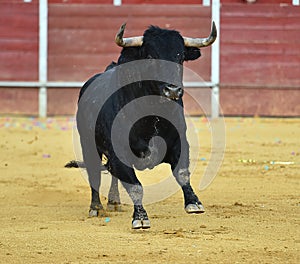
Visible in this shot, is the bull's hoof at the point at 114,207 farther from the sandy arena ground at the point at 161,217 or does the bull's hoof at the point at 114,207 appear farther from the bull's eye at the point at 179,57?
the bull's eye at the point at 179,57

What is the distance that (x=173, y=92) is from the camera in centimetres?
437

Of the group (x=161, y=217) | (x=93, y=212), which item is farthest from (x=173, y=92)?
(x=93, y=212)

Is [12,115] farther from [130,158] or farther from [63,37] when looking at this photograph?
[130,158]

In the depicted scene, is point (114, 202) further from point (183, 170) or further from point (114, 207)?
point (183, 170)

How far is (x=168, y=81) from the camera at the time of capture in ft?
14.8

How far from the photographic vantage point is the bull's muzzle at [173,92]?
4371mm

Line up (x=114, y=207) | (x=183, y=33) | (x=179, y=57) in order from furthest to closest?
(x=183, y=33), (x=114, y=207), (x=179, y=57)

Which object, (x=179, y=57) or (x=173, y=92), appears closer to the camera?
(x=173, y=92)

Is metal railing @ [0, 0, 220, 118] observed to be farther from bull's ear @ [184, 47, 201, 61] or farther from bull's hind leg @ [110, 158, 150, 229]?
bull's hind leg @ [110, 158, 150, 229]

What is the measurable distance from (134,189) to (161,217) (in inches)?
16.8

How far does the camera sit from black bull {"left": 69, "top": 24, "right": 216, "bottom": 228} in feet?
15.1


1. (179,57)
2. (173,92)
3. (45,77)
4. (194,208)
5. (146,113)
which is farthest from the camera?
(45,77)

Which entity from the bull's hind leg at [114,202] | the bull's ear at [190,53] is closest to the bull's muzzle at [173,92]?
the bull's ear at [190,53]

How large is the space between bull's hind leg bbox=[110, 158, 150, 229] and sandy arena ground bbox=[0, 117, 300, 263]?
0.06 m
